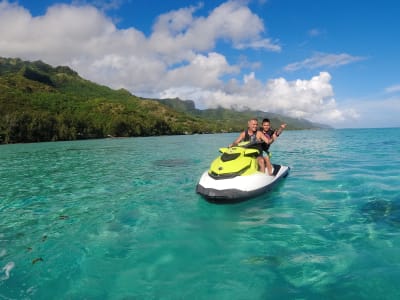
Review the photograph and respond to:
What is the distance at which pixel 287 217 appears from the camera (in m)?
7.48

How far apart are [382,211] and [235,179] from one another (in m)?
4.01

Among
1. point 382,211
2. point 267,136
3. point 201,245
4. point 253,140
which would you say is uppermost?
point 267,136

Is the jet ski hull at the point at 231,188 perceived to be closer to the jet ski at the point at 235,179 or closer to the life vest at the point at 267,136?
the jet ski at the point at 235,179

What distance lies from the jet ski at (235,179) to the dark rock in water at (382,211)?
2.99 metres

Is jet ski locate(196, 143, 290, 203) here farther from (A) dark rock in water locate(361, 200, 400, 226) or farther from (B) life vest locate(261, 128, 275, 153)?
(A) dark rock in water locate(361, 200, 400, 226)

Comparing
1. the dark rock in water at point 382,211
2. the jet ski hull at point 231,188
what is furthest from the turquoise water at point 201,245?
Answer: the jet ski hull at point 231,188

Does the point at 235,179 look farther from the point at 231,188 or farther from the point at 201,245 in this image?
the point at 201,245

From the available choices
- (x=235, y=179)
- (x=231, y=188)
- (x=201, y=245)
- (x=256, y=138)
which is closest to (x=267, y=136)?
(x=256, y=138)

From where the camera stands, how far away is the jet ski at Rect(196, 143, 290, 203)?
8.42m

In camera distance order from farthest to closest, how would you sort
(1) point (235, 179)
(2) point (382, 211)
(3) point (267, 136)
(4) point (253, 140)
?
(3) point (267, 136)
(4) point (253, 140)
(1) point (235, 179)
(2) point (382, 211)

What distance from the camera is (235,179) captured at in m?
8.67

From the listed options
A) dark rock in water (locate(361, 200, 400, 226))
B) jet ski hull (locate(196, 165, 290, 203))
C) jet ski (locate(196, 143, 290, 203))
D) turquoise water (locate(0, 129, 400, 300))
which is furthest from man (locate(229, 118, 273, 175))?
dark rock in water (locate(361, 200, 400, 226))

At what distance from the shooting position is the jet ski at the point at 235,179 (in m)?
8.42

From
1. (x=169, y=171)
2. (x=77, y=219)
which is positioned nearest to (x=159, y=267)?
(x=77, y=219)
